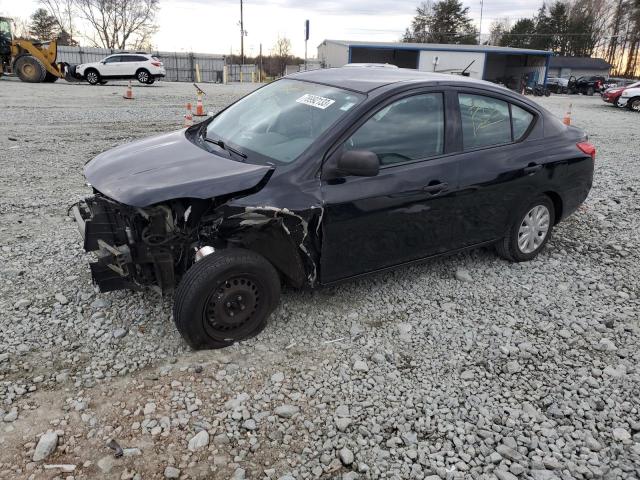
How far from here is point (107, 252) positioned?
342cm

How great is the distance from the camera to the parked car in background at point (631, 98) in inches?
958

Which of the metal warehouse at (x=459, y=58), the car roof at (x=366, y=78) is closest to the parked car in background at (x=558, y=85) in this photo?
the metal warehouse at (x=459, y=58)

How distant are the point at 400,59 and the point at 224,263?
150 ft

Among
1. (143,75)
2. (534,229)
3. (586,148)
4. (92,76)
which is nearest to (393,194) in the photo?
(534,229)

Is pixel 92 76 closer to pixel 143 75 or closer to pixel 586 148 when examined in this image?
pixel 143 75

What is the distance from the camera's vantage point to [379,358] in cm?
346

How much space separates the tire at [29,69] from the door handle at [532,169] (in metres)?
26.4

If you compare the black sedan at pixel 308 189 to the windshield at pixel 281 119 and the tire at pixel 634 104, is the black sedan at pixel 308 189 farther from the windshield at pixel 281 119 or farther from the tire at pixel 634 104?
the tire at pixel 634 104

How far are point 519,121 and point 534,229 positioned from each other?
3.35 feet

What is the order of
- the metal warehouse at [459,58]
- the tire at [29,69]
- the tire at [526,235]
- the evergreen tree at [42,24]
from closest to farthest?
the tire at [526,235]
the tire at [29,69]
the metal warehouse at [459,58]
the evergreen tree at [42,24]

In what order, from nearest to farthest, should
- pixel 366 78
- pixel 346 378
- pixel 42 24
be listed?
→ pixel 346 378, pixel 366 78, pixel 42 24

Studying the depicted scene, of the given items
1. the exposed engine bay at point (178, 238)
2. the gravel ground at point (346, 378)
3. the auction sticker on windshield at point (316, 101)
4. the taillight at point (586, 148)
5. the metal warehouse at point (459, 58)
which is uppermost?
the metal warehouse at point (459, 58)

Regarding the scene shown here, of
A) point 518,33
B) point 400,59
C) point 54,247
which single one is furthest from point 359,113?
point 518,33

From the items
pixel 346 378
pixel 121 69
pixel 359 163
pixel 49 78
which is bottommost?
pixel 346 378
